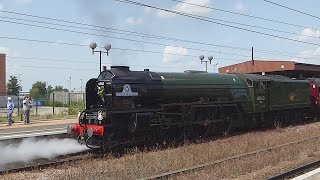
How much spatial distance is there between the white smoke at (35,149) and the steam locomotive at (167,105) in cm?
78

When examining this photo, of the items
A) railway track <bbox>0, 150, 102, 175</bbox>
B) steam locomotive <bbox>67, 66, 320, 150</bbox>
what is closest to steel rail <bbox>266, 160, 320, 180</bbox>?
steam locomotive <bbox>67, 66, 320, 150</bbox>

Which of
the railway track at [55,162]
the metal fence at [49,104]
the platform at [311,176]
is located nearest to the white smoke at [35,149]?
the railway track at [55,162]

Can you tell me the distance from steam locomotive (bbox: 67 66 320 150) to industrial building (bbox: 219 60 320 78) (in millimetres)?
17088

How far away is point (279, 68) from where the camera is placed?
37.8m

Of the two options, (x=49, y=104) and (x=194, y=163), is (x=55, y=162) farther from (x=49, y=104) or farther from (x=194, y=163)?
(x=49, y=104)

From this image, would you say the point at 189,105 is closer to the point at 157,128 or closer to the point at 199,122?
the point at 199,122

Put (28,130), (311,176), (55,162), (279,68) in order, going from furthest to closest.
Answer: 1. (279,68)
2. (28,130)
3. (55,162)
4. (311,176)

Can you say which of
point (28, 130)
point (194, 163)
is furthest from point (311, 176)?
point (28, 130)

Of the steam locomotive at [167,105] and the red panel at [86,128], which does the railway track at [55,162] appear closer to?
the steam locomotive at [167,105]

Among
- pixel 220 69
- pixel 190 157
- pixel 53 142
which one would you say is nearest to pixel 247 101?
pixel 190 157

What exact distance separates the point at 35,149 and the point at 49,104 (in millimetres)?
34293

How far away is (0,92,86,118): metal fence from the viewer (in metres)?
34.4

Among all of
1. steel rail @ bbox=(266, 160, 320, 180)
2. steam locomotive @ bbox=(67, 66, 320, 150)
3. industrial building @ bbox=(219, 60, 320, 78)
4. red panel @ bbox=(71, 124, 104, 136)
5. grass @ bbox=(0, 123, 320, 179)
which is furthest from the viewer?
industrial building @ bbox=(219, 60, 320, 78)

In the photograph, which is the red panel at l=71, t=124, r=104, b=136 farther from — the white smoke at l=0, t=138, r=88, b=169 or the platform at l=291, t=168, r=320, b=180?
the platform at l=291, t=168, r=320, b=180
